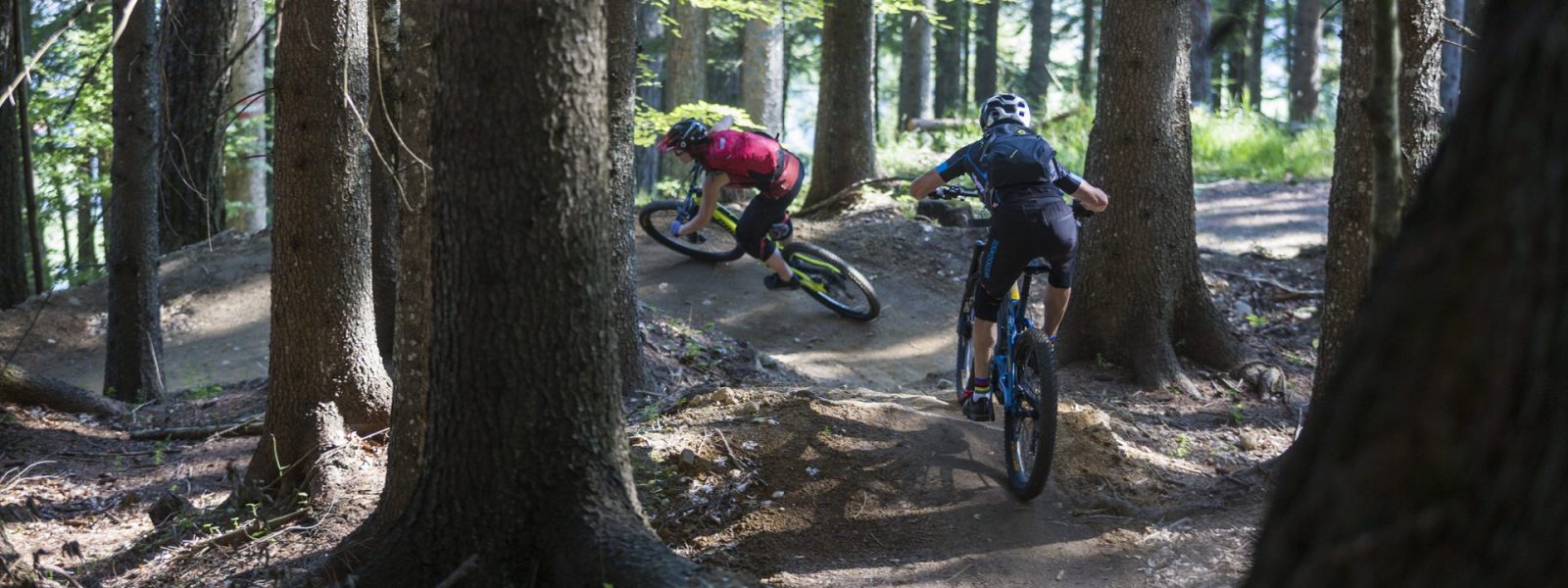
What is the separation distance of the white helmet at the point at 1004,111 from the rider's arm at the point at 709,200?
4240 mm

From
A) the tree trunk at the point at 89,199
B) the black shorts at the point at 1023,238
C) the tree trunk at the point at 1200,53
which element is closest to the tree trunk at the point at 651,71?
the tree trunk at the point at 1200,53

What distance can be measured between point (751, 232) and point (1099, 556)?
19.9 ft

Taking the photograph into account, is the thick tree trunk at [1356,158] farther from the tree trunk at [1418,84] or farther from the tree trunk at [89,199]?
the tree trunk at [89,199]

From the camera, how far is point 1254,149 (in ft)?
68.9

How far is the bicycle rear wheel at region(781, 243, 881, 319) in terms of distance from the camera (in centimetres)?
1119

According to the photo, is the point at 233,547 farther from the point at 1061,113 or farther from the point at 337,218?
the point at 1061,113

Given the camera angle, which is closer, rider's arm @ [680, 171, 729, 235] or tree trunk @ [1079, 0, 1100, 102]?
rider's arm @ [680, 171, 729, 235]

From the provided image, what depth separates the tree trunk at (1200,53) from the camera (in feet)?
73.4

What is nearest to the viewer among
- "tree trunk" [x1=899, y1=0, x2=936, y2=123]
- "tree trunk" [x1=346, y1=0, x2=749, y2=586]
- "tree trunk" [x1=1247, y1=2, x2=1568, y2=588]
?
"tree trunk" [x1=1247, y1=2, x2=1568, y2=588]

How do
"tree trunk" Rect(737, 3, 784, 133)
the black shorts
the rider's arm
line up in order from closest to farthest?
the black shorts
the rider's arm
"tree trunk" Rect(737, 3, 784, 133)

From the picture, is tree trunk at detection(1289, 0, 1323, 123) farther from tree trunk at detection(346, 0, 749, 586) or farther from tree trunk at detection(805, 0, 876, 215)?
tree trunk at detection(346, 0, 749, 586)

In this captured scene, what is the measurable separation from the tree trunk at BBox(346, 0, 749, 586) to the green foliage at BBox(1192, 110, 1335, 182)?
1796cm

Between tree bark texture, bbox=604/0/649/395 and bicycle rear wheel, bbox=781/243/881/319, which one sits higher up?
tree bark texture, bbox=604/0/649/395

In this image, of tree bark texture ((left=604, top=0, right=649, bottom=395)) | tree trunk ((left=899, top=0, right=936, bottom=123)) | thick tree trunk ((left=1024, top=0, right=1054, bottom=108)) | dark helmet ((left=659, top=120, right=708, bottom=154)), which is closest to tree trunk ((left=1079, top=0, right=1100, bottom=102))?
thick tree trunk ((left=1024, top=0, right=1054, bottom=108))
